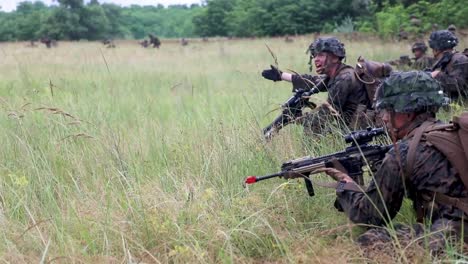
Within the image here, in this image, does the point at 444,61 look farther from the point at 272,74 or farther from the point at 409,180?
the point at 409,180

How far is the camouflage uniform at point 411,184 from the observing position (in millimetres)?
2912

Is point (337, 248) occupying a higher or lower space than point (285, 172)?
lower

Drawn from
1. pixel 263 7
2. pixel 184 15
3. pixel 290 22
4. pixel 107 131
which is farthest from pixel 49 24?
pixel 107 131

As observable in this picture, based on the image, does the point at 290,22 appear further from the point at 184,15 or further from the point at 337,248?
the point at 184,15

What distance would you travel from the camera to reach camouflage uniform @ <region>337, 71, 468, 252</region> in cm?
291

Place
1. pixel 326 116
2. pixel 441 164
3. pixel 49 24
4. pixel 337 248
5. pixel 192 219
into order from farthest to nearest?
pixel 49 24, pixel 326 116, pixel 192 219, pixel 337 248, pixel 441 164

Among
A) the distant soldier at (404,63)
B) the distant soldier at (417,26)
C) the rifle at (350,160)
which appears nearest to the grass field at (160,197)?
the rifle at (350,160)

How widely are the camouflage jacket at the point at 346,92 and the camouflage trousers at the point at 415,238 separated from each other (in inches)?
89.7

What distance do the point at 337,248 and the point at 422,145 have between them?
0.65 metres

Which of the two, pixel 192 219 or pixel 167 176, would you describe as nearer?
pixel 192 219

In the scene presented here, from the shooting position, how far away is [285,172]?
10.8 ft

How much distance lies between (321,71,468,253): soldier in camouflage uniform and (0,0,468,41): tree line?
55.1 ft

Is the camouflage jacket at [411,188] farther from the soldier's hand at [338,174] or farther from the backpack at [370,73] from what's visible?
the backpack at [370,73]

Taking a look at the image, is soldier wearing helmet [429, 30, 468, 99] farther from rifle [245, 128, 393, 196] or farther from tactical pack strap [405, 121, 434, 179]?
tactical pack strap [405, 121, 434, 179]
